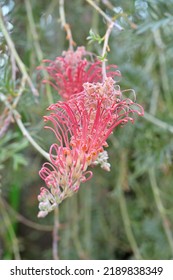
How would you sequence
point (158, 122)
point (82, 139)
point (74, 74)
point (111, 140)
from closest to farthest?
point (82, 139) → point (74, 74) → point (158, 122) → point (111, 140)

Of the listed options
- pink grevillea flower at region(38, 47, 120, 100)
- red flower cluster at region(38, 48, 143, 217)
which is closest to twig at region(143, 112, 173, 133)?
pink grevillea flower at region(38, 47, 120, 100)

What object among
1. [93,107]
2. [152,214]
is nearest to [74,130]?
[93,107]

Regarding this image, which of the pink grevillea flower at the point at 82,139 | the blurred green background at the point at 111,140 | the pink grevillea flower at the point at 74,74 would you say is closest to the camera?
the pink grevillea flower at the point at 82,139

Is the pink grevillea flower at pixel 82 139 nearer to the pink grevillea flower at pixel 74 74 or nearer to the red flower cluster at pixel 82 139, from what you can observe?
the red flower cluster at pixel 82 139

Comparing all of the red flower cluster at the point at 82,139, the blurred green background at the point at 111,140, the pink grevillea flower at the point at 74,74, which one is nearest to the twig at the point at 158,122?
the blurred green background at the point at 111,140

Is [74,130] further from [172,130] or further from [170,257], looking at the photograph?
[170,257]

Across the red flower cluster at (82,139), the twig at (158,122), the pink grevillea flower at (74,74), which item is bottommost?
the red flower cluster at (82,139)

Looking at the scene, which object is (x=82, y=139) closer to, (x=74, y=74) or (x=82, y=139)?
(x=82, y=139)

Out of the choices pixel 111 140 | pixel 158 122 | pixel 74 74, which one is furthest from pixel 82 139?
pixel 111 140
